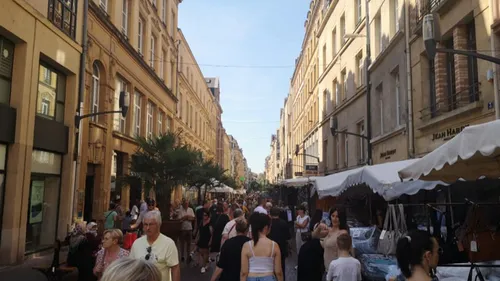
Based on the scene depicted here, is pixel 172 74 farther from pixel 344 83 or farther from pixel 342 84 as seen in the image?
pixel 344 83

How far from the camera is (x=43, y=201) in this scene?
14031mm

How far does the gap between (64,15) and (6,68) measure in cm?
357

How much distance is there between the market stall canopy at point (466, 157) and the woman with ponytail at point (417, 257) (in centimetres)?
141

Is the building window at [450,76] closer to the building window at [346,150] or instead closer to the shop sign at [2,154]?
the shop sign at [2,154]

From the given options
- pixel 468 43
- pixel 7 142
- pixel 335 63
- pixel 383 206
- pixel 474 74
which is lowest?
pixel 383 206

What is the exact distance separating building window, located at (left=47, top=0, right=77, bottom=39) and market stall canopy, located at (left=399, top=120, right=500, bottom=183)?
474 inches

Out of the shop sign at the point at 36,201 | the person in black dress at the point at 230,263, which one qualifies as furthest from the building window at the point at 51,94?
the person in black dress at the point at 230,263

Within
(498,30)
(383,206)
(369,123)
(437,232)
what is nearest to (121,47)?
(369,123)

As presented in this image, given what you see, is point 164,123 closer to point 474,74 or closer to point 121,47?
point 121,47

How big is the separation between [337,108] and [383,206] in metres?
15.2

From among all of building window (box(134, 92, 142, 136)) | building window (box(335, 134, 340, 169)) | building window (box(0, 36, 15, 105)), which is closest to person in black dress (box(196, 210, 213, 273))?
building window (box(0, 36, 15, 105))

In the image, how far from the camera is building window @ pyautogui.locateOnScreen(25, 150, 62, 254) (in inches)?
518

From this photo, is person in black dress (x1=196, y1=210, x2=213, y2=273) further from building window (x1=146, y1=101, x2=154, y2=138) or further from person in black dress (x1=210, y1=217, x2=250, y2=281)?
building window (x1=146, y1=101, x2=154, y2=138)

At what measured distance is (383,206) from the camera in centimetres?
1309
